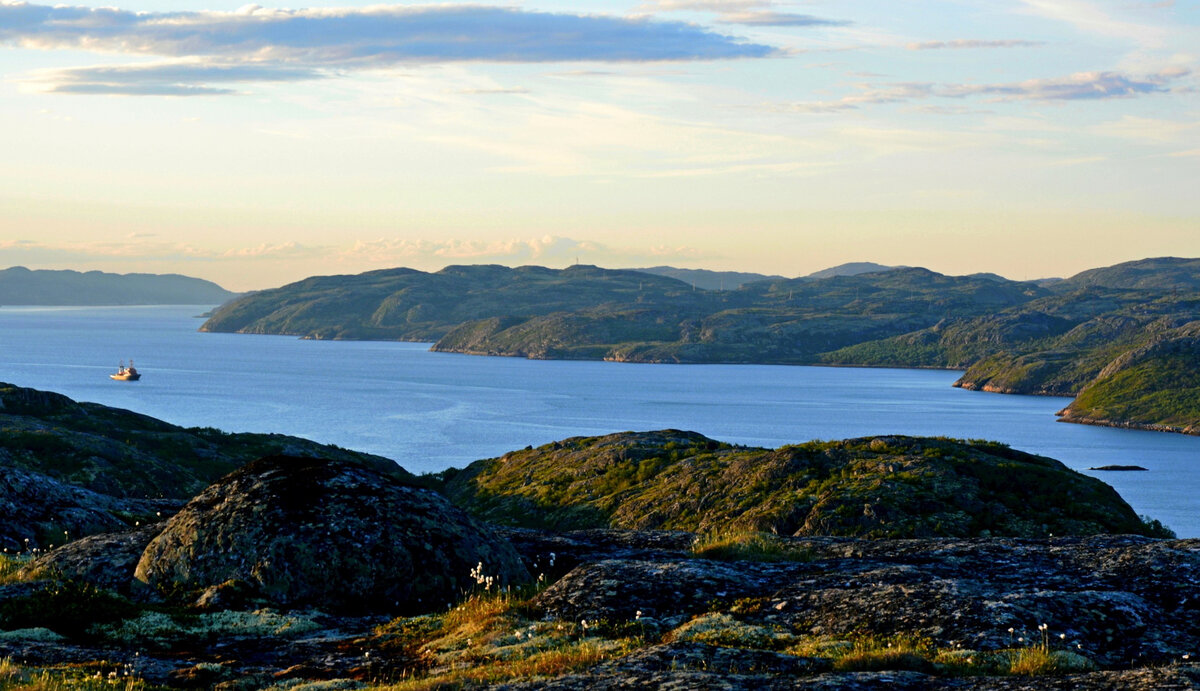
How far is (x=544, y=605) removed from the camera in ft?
49.6

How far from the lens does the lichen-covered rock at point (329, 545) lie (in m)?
17.2

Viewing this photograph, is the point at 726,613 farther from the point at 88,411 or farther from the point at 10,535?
the point at 88,411

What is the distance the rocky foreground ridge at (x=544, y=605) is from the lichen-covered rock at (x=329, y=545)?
0.04 metres

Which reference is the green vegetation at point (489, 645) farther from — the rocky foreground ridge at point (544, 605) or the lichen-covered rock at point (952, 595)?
the lichen-covered rock at point (952, 595)

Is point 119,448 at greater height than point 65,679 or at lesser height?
lesser

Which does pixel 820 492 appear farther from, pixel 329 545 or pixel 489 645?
pixel 489 645

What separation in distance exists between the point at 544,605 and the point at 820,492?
45267 millimetres

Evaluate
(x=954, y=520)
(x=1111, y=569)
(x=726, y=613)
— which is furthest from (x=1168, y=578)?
(x=954, y=520)

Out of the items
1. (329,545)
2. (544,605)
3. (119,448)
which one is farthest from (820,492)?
(544,605)

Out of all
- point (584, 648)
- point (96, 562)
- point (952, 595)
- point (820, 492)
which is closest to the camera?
point (584, 648)

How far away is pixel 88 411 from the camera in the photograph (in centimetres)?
8281

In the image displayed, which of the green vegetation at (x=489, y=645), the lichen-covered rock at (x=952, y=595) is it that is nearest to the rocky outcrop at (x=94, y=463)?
the green vegetation at (x=489, y=645)

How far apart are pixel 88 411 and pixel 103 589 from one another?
7256 centimetres

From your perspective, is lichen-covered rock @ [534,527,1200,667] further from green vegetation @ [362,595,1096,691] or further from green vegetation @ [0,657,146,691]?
green vegetation @ [0,657,146,691]
